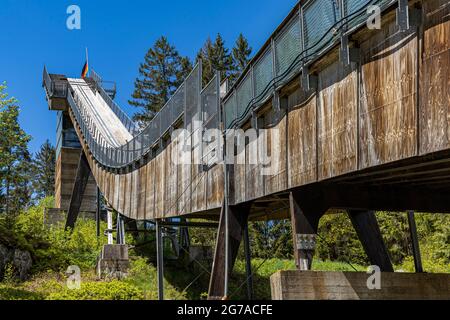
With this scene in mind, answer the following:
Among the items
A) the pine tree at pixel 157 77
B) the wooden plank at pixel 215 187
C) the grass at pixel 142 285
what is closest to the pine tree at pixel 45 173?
the pine tree at pixel 157 77

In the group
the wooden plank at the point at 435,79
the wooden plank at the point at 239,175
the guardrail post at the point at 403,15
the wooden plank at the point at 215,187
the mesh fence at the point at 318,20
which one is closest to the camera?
the wooden plank at the point at 435,79

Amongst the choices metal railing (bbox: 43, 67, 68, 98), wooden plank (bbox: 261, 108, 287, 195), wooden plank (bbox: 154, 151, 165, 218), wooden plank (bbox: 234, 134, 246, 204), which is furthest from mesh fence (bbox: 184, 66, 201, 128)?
metal railing (bbox: 43, 67, 68, 98)

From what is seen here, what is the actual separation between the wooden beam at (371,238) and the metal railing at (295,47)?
125 inches

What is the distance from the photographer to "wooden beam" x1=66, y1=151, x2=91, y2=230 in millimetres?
38719

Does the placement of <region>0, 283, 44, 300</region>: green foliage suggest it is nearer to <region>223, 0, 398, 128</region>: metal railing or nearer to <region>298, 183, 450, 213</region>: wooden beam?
<region>223, 0, 398, 128</region>: metal railing

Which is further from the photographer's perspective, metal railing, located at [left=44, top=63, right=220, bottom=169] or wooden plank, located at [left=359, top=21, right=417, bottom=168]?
metal railing, located at [left=44, top=63, right=220, bottom=169]

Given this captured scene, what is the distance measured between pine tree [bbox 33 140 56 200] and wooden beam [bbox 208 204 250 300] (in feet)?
249

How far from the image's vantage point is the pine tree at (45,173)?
85625 millimetres

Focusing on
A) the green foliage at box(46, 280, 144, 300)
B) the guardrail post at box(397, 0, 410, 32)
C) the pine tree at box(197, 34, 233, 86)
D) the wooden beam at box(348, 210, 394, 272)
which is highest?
the pine tree at box(197, 34, 233, 86)

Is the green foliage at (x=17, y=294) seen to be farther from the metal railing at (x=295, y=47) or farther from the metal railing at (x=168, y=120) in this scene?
the metal railing at (x=295, y=47)

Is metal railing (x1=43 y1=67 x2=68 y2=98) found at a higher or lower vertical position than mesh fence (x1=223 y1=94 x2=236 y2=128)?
higher

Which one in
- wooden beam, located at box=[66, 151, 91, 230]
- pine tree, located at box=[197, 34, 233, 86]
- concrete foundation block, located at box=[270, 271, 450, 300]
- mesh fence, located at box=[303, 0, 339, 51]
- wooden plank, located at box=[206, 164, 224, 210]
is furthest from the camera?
pine tree, located at box=[197, 34, 233, 86]

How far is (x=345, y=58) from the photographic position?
25.8 feet
